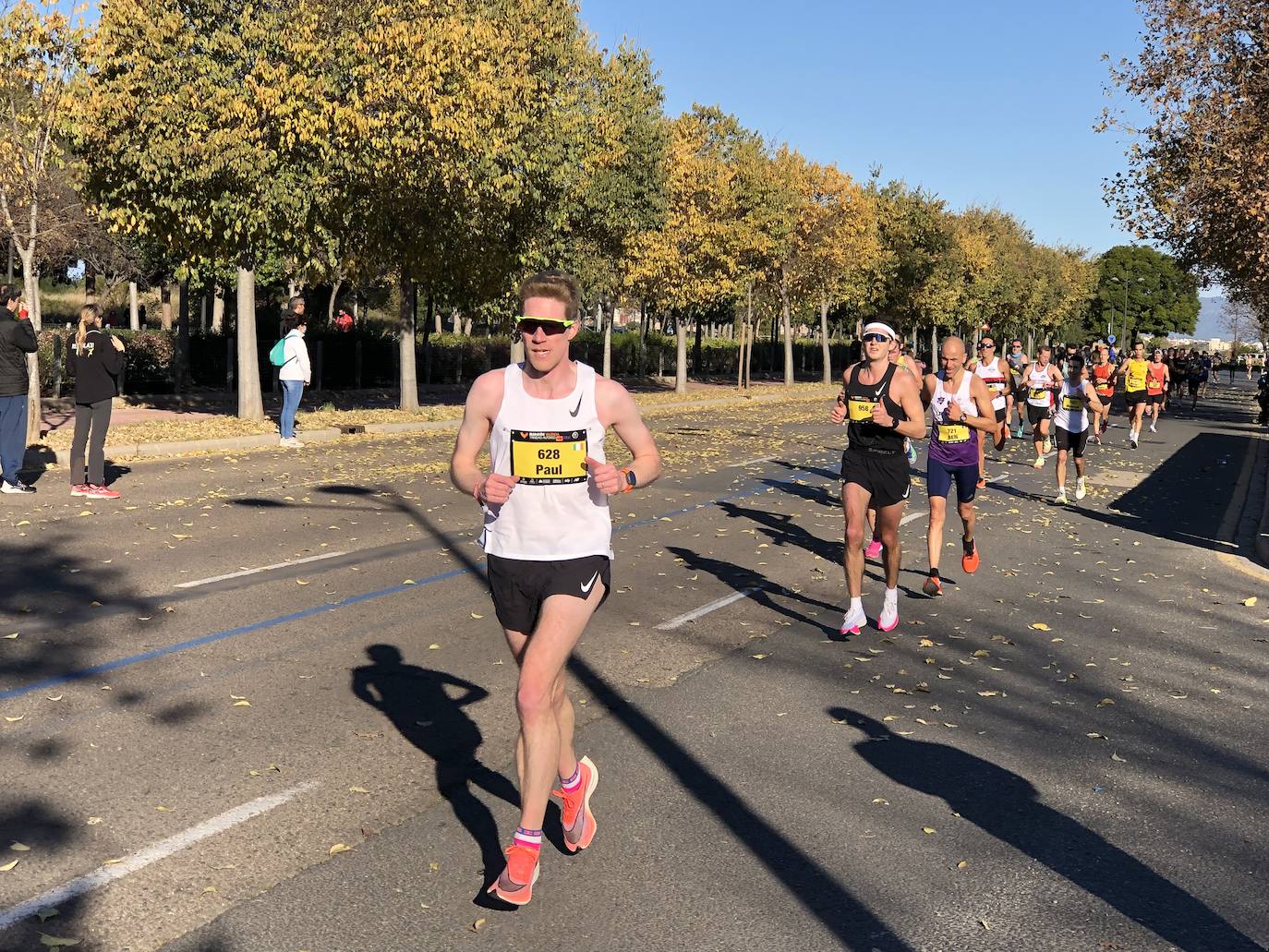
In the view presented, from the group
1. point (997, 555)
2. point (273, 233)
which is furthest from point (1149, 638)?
point (273, 233)

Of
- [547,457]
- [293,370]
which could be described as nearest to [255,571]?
[547,457]

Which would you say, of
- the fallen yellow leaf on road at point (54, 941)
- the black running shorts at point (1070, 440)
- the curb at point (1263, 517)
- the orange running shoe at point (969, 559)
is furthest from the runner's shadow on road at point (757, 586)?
the black running shorts at point (1070, 440)

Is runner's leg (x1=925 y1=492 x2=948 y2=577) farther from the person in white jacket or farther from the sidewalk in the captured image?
the person in white jacket

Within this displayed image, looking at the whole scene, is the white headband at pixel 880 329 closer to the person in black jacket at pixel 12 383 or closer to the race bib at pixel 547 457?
the race bib at pixel 547 457

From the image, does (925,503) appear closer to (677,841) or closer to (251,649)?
(251,649)

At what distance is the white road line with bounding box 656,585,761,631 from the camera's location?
7.96m

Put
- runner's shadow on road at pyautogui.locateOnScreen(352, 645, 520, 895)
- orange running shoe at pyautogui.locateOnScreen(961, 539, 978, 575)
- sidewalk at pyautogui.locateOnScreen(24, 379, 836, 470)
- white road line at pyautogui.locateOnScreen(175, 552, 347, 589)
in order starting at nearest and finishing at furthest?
runner's shadow on road at pyautogui.locateOnScreen(352, 645, 520, 895) → white road line at pyautogui.locateOnScreen(175, 552, 347, 589) → orange running shoe at pyautogui.locateOnScreen(961, 539, 978, 575) → sidewalk at pyautogui.locateOnScreen(24, 379, 836, 470)

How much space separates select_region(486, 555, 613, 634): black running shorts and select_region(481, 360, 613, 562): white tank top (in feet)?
0.09

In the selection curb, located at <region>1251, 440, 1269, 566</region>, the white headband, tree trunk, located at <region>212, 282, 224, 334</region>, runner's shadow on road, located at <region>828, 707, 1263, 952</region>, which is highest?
tree trunk, located at <region>212, 282, 224, 334</region>

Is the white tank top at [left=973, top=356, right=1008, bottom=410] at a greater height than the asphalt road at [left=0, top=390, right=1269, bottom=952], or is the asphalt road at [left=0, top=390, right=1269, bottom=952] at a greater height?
the white tank top at [left=973, top=356, right=1008, bottom=410]

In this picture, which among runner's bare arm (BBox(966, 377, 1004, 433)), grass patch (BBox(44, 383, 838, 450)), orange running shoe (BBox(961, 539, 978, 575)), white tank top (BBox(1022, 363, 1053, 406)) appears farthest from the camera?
white tank top (BBox(1022, 363, 1053, 406))

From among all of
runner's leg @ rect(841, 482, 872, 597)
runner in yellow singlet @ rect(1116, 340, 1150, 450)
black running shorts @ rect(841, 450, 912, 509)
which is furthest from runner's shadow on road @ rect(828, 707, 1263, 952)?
runner in yellow singlet @ rect(1116, 340, 1150, 450)

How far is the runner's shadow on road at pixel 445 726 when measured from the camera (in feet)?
15.0

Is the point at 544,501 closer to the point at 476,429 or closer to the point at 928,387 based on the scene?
the point at 476,429
